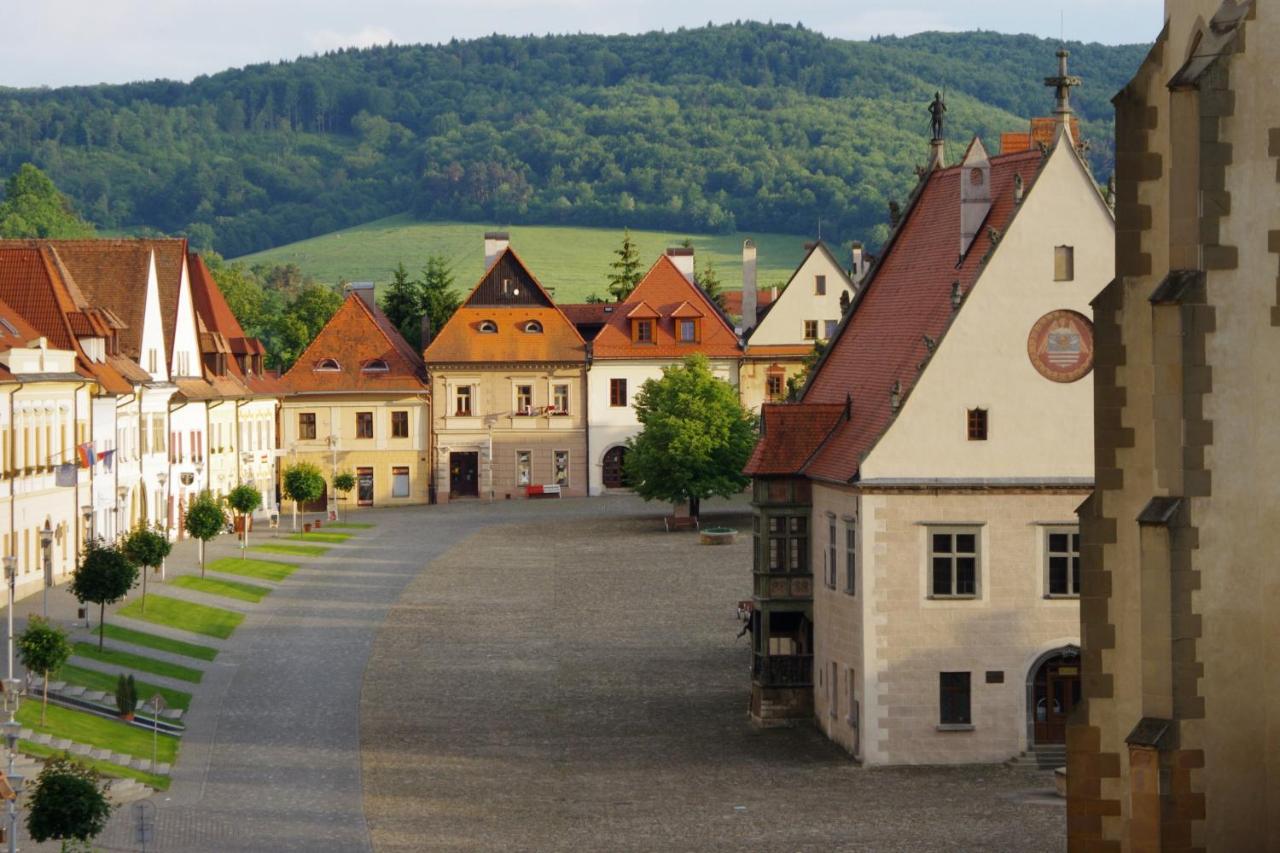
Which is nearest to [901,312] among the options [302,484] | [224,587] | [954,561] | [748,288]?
[954,561]

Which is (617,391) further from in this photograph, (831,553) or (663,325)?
(831,553)

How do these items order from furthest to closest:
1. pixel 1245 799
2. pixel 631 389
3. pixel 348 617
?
pixel 631 389
pixel 348 617
pixel 1245 799

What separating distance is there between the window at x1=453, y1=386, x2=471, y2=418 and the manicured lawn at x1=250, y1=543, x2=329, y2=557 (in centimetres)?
2444

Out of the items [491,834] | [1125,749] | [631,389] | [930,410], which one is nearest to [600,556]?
[631,389]

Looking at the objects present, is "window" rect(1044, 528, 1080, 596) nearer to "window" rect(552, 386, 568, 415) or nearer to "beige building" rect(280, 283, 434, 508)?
"window" rect(552, 386, 568, 415)

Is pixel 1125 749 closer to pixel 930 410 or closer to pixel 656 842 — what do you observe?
pixel 656 842

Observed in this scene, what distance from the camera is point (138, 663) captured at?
175 feet

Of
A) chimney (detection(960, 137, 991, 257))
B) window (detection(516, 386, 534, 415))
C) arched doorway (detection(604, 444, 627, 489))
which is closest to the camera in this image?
chimney (detection(960, 137, 991, 257))

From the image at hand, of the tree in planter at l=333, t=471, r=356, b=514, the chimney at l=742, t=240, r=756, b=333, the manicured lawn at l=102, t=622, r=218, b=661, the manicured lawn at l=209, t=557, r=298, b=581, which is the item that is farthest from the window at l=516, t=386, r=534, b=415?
the manicured lawn at l=102, t=622, r=218, b=661

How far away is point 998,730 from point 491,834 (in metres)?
10.4

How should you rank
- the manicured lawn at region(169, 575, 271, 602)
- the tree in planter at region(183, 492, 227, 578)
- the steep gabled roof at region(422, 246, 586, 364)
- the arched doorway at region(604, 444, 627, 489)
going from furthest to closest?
the arched doorway at region(604, 444, 627, 489) < the steep gabled roof at region(422, 246, 586, 364) < the tree in planter at region(183, 492, 227, 578) < the manicured lawn at region(169, 575, 271, 602)

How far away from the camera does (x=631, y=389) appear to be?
10950 cm

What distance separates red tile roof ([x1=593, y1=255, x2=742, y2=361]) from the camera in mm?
109188

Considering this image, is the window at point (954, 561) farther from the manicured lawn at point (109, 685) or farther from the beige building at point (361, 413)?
the beige building at point (361, 413)
